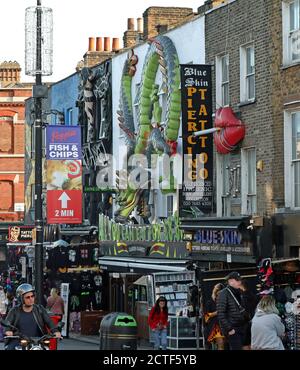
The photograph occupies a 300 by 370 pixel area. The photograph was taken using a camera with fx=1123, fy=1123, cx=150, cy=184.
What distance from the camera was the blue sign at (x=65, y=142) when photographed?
3381 cm

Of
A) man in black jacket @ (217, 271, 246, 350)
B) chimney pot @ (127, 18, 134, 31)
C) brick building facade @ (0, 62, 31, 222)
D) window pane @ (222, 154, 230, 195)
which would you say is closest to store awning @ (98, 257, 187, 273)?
window pane @ (222, 154, 230, 195)

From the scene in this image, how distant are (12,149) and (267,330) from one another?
5543 centimetres

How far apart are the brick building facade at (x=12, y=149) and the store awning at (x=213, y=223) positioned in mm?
39936

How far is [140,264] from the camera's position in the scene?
34.2m

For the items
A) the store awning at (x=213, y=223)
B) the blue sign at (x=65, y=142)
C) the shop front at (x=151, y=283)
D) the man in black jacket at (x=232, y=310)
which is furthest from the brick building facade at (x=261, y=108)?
the man in black jacket at (x=232, y=310)

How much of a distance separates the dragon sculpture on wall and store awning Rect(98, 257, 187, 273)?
150 cm

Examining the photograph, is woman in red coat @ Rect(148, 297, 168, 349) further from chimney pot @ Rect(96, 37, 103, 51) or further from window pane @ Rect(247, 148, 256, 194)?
chimney pot @ Rect(96, 37, 103, 51)

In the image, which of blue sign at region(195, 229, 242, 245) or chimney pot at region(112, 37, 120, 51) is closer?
blue sign at region(195, 229, 242, 245)

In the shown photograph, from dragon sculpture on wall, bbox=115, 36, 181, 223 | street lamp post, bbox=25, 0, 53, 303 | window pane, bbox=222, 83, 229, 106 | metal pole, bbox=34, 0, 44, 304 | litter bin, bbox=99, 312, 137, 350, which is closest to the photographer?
litter bin, bbox=99, 312, 137, 350

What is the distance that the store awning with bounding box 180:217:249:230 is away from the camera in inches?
1067

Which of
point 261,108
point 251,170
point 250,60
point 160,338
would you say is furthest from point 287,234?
point 250,60

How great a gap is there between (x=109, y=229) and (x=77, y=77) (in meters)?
7.80

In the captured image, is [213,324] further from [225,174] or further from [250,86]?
[250,86]

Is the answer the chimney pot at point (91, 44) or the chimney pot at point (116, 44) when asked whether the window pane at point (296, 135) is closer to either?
the chimney pot at point (116, 44)
